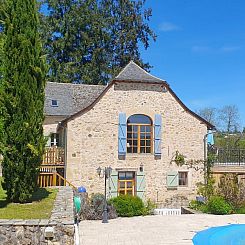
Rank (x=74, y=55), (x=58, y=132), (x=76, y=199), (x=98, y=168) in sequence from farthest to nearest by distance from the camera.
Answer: (x=74, y=55)
(x=58, y=132)
(x=98, y=168)
(x=76, y=199)

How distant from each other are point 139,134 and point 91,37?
708 inches

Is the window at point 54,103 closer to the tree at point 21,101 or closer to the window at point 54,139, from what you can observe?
the window at point 54,139

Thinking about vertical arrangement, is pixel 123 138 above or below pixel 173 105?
below

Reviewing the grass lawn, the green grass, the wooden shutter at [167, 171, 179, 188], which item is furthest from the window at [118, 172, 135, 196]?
the grass lawn

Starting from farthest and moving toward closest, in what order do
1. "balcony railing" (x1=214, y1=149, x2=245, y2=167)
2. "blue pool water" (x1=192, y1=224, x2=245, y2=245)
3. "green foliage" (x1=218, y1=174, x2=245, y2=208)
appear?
"balcony railing" (x1=214, y1=149, x2=245, y2=167)
"green foliage" (x1=218, y1=174, x2=245, y2=208)
"blue pool water" (x1=192, y1=224, x2=245, y2=245)

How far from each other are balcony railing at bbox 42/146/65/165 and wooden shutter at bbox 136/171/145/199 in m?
4.28

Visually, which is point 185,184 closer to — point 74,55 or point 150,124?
point 150,124

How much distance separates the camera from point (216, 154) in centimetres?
2248

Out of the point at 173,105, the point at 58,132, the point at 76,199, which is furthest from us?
the point at 58,132

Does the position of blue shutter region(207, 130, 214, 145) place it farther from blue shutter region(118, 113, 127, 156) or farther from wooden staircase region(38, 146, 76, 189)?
wooden staircase region(38, 146, 76, 189)

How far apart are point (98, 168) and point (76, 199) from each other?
18.8ft

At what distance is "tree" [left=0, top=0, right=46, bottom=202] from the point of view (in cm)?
1071

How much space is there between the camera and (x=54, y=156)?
20609 millimetres

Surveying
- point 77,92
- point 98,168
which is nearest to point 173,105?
point 98,168
